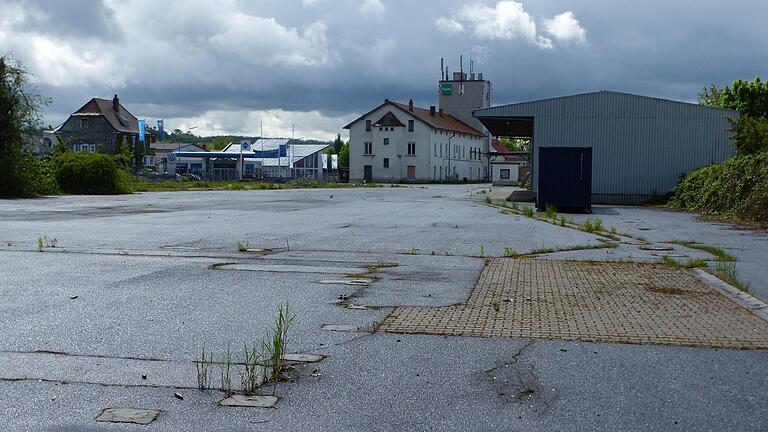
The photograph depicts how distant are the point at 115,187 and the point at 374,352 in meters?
48.1

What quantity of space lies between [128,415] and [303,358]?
1.87 m

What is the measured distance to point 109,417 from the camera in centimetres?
537

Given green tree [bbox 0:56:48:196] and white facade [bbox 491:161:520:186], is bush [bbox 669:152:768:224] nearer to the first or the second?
green tree [bbox 0:56:48:196]

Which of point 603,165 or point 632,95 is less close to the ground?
point 632,95

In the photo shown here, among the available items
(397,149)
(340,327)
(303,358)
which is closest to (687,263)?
(340,327)

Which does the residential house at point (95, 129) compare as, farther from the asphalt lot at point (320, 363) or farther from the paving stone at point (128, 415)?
the paving stone at point (128, 415)

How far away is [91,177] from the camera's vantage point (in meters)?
52.0

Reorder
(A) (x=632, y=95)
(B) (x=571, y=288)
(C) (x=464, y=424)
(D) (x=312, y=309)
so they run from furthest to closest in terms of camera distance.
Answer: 1. (A) (x=632, y=95)
2. (B) (x=571, y=288)
3. (D) (x=312, y=309)
4. (C) (x=464, y=424)

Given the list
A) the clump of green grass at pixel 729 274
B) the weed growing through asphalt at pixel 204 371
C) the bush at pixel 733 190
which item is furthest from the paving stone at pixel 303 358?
the bush at pixel 733 190

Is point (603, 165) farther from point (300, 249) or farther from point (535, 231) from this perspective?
point (300, 249)

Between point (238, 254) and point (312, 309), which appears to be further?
point (238, 254)

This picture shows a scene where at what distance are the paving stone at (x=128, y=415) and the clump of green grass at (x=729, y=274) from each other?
8.49m

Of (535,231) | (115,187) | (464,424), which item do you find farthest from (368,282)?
(115,187)

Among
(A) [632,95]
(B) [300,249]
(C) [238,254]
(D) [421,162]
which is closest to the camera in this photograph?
(C) [238,254]
